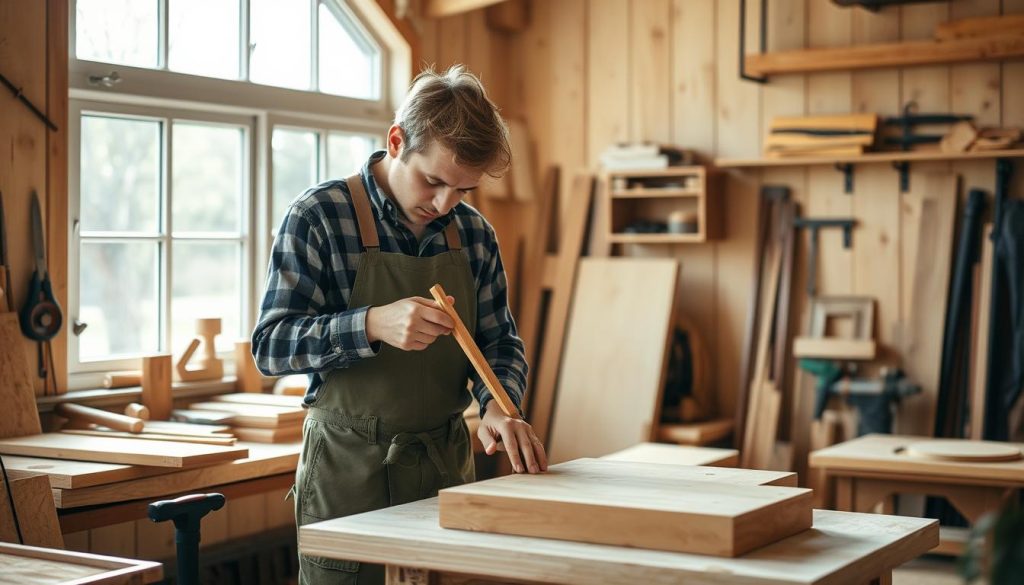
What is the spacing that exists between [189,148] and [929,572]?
308 cm

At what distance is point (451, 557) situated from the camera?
1784mm

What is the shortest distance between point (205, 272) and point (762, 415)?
2.30 metres

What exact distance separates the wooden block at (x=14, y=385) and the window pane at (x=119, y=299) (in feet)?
1.54

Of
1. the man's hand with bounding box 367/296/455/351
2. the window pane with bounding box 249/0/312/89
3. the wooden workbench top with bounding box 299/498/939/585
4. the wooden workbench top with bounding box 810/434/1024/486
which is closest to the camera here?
the wooden workbench top with bounding box 299/498/939/585

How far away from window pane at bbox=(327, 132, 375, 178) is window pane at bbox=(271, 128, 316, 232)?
9 centimetres

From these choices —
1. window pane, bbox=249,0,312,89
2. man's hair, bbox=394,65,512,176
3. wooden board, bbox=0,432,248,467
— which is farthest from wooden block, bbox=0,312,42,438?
man's hair, bbox=394,65,512,176

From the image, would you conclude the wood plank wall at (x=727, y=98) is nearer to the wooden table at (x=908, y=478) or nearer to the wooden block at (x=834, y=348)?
the wooden block at (x=834, y=348)

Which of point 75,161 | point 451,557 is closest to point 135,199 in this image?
point 75,161

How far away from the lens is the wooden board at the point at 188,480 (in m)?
2.82

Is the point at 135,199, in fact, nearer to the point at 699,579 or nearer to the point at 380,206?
the point at 380,206

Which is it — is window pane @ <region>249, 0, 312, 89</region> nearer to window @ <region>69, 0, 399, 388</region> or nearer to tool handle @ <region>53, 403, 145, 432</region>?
window @ <region>69, 0, 399, 388</region>

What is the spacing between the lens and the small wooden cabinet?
4.78 m

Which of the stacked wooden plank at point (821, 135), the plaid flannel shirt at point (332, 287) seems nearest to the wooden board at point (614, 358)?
the stacked wooden plank at point (821, 135)

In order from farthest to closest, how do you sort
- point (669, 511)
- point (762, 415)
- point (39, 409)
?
point (762, 415) < point (39, 409) < point (669, 511)
